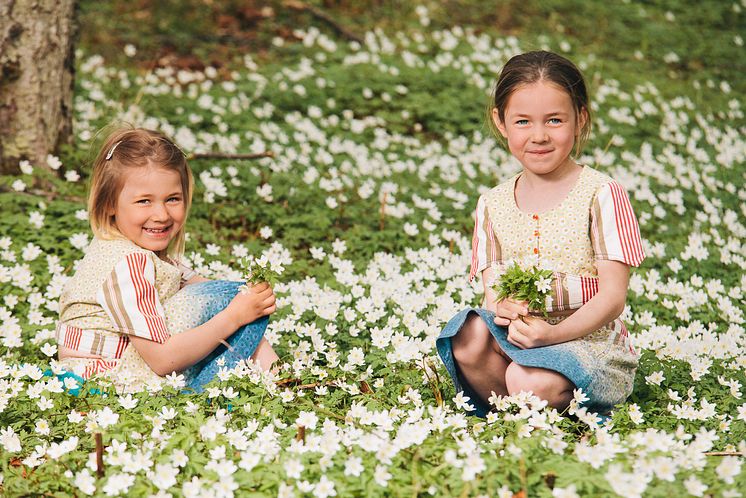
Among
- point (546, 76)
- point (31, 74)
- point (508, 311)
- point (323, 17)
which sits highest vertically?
point (323, 17)

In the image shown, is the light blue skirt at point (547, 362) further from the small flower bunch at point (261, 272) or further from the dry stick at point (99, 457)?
the dry stick at point (99, 457)

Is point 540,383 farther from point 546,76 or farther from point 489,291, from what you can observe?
point 546,76

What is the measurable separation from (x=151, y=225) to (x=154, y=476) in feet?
5.00

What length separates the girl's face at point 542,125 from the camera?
3846mm

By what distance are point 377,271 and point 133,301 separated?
2.17m

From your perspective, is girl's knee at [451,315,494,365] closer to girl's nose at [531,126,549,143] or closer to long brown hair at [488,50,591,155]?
girl's nose at [531,126,549,143]

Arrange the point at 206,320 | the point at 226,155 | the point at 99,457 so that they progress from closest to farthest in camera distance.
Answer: the point at 99,457, the point at 206,320, the point at 226,155

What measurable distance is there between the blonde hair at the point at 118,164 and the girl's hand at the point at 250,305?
703 millimetres

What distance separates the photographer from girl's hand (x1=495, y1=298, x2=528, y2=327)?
3.68 m

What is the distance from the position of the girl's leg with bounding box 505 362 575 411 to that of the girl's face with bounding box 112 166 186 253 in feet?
6.11

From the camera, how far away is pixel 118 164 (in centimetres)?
424

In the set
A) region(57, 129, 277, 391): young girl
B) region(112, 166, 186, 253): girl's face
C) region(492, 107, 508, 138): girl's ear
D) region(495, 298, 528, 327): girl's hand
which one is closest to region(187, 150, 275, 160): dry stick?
region(57, 129, 277, 391): young girl

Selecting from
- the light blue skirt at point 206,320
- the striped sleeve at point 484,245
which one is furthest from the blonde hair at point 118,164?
the striped sleeve at point 484,245

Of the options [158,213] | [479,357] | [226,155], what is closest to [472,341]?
[479,357]
